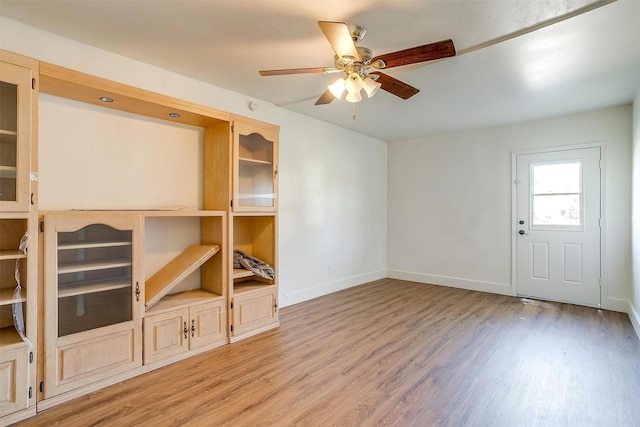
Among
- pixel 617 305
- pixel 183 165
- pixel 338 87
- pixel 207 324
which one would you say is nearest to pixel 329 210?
pixel 183 165

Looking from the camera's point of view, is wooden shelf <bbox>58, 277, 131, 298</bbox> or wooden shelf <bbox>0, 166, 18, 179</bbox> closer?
wooden shelf <bbox>0, 166, 18, 179</bbox>

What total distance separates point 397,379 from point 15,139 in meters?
3.05

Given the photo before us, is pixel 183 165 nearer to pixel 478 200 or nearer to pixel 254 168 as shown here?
pixel 254 168

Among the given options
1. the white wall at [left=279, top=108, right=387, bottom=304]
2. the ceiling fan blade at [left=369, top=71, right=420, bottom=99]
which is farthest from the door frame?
the ceiling fan blade at [left=369, top=71, right=420, bottom=99]

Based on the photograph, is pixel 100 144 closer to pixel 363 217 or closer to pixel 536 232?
pixel 363 217

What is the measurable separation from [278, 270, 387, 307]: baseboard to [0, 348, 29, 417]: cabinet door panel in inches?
98.7

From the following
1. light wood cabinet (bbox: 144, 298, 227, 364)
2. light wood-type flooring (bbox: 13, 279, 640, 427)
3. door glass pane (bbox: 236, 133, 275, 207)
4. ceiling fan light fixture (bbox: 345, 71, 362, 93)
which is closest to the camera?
light wood-type flooring (bbox: 13, 279, 640, 427)

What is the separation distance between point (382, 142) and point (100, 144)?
4.64 meters

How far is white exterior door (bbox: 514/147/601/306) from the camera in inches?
171

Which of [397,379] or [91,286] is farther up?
[91,286]

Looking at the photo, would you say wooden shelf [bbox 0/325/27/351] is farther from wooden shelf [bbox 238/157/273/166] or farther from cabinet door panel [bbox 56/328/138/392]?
wooden shelf [bbox 238/157/273/166]

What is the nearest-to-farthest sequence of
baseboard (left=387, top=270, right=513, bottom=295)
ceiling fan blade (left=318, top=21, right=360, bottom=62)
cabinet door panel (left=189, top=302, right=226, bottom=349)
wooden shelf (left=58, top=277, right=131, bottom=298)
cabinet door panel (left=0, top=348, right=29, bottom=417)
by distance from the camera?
ceiling fan blade (left=318, top=21, right=360, bottom=62) → cabinet door panel (left=0, top=348, right=29, bottom=417) → wooden shelf (left=58, top=277, right=131, bottom=298) → cabinet door panel (left=189, top=302, right=226, bottom=349) → baseboard (left=387, top=270, right=513, bottom=295)

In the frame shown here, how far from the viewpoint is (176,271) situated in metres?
2.91

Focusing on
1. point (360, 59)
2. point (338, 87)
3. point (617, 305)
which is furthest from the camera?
point (617, 305)
